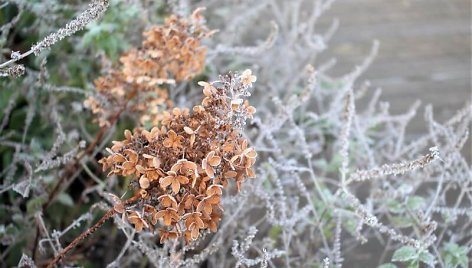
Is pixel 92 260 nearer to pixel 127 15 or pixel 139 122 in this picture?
pixel 139 122

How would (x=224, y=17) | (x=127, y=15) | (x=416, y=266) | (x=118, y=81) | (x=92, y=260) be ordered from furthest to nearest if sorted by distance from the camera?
1. (x=224, y=17)
2. (x=92, y=260)
3. (x=127, y=15)
4. (x=118, y=81)
5. (x=416, y=266)

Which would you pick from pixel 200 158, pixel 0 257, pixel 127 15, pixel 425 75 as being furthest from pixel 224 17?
pixel 200 158

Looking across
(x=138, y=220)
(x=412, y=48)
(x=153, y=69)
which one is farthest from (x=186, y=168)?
(x=412, y=48)

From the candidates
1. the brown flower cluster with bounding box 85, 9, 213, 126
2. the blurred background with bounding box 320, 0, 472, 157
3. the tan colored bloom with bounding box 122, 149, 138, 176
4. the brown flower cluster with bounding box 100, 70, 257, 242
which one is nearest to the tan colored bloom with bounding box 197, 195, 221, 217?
the brown flower cluster with bounding box 100, 70, 257, 242

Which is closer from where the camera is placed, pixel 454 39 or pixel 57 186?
pixel 57 186

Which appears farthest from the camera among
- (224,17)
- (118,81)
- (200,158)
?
(224,17)

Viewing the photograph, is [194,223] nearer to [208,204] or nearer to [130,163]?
[208,204]

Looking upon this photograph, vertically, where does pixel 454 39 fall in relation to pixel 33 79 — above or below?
below

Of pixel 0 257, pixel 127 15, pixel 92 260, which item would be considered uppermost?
pixel 127 15
